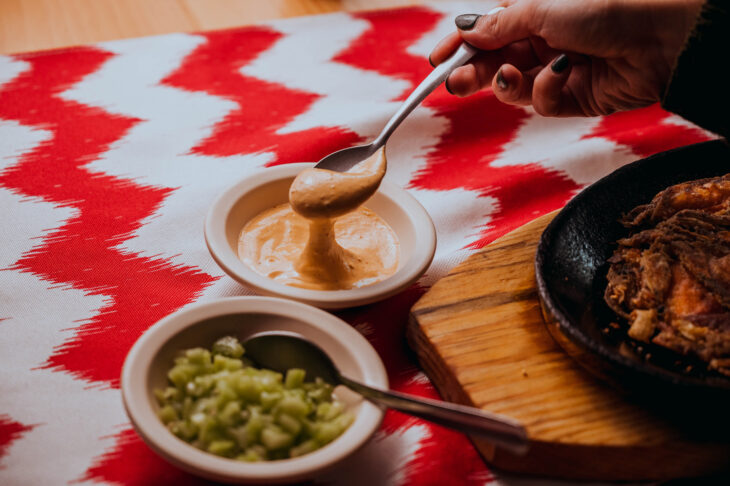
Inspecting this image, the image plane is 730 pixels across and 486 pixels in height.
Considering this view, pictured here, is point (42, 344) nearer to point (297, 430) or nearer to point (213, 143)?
point (297, 430)

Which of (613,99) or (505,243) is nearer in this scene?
(505,243)

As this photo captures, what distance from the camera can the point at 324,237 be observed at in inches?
48.4

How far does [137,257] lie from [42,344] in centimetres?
26

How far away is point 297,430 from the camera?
93 centimetres

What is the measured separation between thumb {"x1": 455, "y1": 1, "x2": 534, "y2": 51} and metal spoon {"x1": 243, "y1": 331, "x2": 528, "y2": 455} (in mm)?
833

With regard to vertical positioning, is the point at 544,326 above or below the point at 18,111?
below

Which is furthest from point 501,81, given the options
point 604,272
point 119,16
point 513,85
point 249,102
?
point 119,16

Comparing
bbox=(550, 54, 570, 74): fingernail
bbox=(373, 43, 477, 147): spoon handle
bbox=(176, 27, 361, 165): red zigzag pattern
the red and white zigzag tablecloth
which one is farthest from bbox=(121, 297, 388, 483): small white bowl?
bbox=(550, 54, 570, 74): fingernail

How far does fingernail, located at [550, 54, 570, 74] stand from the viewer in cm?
143

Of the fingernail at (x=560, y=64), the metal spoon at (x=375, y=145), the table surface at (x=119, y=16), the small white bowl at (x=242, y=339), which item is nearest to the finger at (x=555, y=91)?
the fingernail at (x=560, y=64)

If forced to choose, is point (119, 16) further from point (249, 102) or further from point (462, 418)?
point (462, 418)

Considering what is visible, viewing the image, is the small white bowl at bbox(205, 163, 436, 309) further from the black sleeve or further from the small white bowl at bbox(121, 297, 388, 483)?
the black sleeve

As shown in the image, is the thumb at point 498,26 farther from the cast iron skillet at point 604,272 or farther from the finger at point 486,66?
the cast iron skillet at point 604,272

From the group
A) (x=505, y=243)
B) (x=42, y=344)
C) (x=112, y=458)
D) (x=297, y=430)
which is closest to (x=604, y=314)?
(x=505, y=243)
